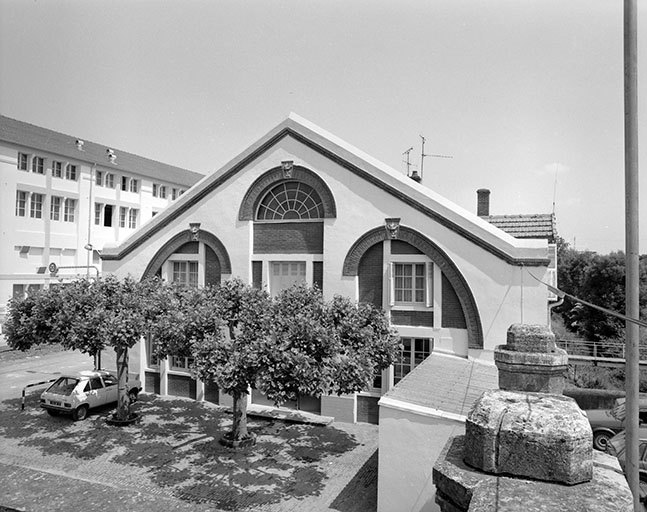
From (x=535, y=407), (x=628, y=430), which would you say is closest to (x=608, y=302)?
(x=628, y=430)

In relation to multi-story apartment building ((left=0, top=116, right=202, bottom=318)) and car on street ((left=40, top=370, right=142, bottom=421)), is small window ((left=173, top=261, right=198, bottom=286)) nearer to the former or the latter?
car on street ((left=40, top=370, right=142, bottom=421))

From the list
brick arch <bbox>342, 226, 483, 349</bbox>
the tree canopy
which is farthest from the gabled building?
the tree canopy

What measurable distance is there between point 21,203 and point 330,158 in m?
28.3

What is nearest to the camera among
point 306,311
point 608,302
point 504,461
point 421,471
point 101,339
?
point 504,461

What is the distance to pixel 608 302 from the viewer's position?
32469mm

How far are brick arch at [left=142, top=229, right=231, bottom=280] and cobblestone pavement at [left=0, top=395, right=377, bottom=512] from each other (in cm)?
570

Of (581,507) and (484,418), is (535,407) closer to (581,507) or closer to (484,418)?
(484,418)

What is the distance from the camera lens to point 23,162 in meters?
34.7

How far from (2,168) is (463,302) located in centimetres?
3298

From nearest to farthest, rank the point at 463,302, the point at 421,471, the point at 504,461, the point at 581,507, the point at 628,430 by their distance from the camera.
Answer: the point at 581,507, the point at 504,461, the point at 628,430, the point at 421,471, the point at 463,302

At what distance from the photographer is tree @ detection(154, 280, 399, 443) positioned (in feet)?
34.6

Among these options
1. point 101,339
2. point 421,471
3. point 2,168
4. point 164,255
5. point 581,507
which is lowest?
point 421,471

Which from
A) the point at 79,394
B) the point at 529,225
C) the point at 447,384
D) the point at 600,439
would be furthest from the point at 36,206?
the point at 600,439

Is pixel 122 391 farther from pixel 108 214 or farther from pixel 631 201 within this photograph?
pixel 108 214
